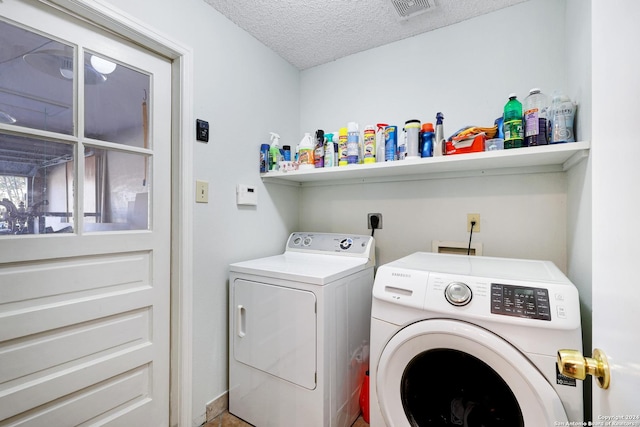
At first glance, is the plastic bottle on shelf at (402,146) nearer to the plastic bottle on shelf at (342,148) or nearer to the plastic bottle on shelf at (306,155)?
the plastic bottle on shelf at (342,148)

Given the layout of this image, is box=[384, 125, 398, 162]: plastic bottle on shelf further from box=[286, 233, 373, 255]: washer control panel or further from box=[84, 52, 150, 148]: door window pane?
box=[84, 52, 150, 148]: door window pane

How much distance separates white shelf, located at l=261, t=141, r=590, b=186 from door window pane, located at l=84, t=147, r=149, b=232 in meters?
0.74

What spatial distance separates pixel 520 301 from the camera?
900mm

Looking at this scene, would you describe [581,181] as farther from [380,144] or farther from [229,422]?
[229,422]

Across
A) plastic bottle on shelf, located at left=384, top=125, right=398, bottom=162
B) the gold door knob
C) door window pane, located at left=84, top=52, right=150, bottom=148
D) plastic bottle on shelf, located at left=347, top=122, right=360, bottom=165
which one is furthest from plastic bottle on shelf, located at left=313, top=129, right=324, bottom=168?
the gold door knob

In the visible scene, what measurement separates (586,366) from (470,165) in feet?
3.97

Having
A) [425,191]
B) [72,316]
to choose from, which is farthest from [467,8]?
[72,316]

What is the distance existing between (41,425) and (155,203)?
0.95 m

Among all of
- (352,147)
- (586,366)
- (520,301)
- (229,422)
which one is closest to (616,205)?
(586,366)

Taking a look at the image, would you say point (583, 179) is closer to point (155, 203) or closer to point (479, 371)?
point (479, 371)

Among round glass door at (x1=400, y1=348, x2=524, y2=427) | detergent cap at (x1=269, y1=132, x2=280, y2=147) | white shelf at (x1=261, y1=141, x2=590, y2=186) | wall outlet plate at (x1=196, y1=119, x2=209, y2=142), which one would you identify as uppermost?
detergent cap at (x1=269, y1=132, x2=280, y2=147)

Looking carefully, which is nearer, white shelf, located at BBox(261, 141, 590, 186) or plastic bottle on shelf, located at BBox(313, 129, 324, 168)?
white shelf, located at BBox(261, 141, 590, 186)

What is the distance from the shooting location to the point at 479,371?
0.99 metres

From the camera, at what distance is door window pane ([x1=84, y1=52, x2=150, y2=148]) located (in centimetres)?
120
